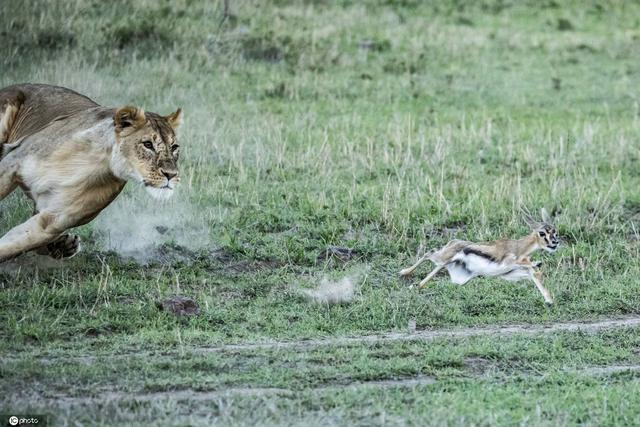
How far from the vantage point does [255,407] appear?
6.11 metres

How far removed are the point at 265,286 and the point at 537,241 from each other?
72.4 inches

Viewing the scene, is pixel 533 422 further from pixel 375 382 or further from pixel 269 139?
pixel 269 139

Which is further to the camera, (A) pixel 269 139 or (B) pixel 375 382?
(A) pixel 269 139

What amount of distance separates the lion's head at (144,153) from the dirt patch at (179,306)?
641 millimetres

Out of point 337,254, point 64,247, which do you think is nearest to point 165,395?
point 64,247

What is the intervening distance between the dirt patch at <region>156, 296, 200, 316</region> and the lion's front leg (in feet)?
3.62

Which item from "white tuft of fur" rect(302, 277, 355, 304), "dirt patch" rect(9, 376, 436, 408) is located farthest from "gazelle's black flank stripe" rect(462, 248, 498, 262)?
"dirt patch" rect(9, 376, 436, 408)

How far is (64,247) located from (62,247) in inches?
0.5

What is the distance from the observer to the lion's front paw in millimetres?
8695

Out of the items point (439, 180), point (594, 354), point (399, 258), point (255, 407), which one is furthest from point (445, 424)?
point (439, 180)

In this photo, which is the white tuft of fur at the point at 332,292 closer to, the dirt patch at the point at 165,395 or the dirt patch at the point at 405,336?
the dirt patch at the point at 405,336

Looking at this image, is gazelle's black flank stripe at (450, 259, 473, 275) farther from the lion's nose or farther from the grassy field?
the lion's nose

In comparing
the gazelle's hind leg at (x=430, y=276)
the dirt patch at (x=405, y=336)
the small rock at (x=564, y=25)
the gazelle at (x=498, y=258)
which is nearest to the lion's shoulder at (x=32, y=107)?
the dirt patch at (x=405, y=336)

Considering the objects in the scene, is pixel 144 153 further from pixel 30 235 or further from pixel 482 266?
pixel 482 266
